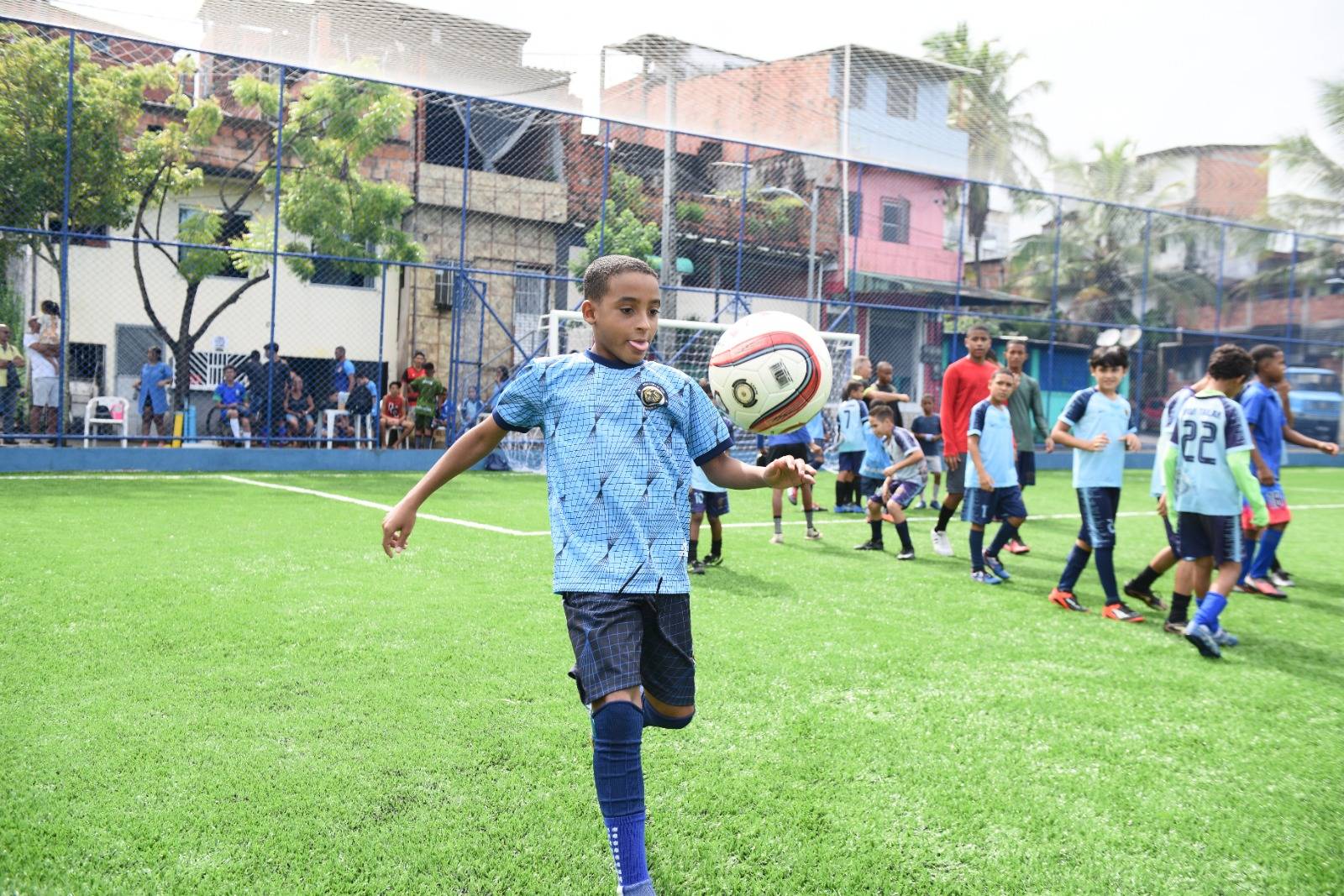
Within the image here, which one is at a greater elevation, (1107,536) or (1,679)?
(1107,536)

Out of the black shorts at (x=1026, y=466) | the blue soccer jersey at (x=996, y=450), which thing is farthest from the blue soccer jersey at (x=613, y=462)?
the black shorts at (x=1026, y=466)

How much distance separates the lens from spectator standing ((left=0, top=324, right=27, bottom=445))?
1378 centimetres

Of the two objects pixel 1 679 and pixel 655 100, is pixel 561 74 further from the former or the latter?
pixel 1 679

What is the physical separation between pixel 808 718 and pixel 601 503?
180 cm

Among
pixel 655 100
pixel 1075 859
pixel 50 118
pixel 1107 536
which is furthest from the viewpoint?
pixel 655 100

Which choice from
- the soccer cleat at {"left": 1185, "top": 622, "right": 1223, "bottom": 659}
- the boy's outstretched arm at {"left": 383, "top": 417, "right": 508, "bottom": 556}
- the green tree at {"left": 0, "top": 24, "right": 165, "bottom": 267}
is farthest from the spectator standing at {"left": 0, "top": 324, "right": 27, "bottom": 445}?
the soccer cleat at {"left": 1185, "top": 622, "right": 1223, "bottom": 659}

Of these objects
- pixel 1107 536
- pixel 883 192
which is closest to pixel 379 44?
pixel 1107 536

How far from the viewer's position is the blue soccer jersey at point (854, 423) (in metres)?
11.2

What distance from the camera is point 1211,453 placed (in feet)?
19.0

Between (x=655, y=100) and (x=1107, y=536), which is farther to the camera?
(x=655, y=100)

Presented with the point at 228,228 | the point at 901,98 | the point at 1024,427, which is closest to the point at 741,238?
the point at 901,98

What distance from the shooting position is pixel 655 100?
51.4 ft

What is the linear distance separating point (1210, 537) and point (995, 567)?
238 centimetres

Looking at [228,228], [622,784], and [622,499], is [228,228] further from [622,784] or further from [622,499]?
[622,784]
